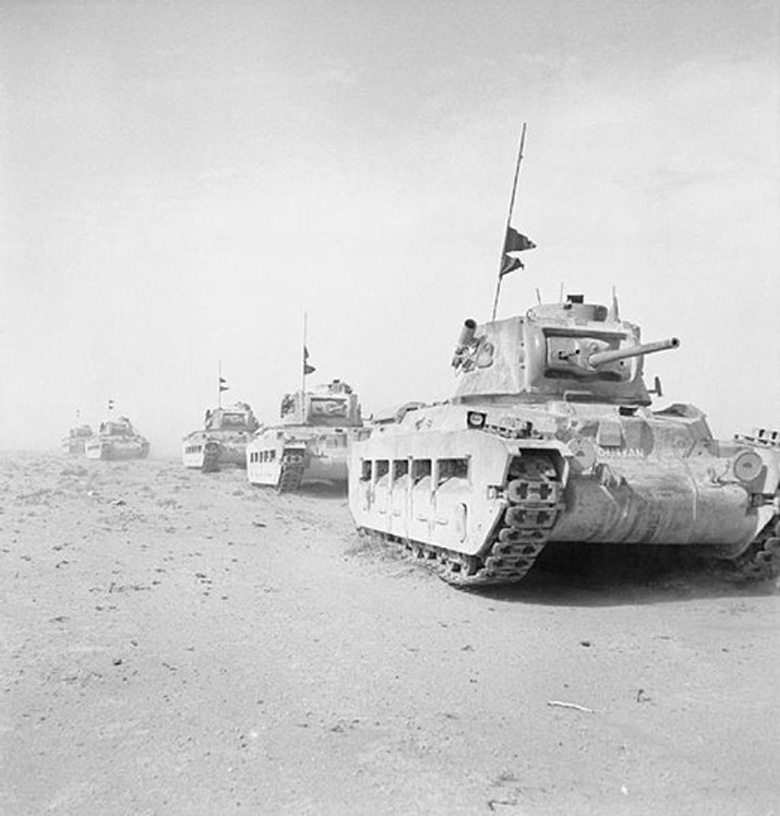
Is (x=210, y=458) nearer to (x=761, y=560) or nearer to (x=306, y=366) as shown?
(x=306, y=366)

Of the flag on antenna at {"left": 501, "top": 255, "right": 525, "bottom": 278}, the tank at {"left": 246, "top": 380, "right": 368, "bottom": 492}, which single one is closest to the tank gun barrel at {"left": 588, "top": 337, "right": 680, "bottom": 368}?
the flag on antenna at {"left": 501, "top": 255, "right": 525, "bottom": 278}

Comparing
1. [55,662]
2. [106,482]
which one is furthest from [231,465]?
[55,662]

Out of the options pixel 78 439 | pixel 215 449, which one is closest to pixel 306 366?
pixel 215 449

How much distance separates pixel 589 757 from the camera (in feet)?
12.4

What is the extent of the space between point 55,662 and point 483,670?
7.73 feet

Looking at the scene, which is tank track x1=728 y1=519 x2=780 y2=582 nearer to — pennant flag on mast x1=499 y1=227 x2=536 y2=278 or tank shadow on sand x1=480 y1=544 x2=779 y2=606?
tank shadow on sand x1=480 y1=544 x2=779 y2=606

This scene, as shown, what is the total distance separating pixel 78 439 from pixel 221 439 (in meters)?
20.5

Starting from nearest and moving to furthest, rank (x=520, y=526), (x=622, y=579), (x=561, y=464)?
(x=520, y=526)
(x=561, y=464)
(x=622, y=579)

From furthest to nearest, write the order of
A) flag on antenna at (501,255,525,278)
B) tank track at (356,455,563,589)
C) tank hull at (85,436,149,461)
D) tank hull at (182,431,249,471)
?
tank hull at (85,436,149,461) < tank hull at (182,431,249,471) < flag on antenna at (501,255,525,278) < tank track at (356,455,563,589)

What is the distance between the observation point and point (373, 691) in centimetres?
462

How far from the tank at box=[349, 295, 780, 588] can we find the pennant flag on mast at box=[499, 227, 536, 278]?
199 centimetres

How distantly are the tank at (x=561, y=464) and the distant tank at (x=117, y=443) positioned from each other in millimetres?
26239

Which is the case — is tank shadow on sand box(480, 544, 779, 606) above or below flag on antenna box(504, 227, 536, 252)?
below

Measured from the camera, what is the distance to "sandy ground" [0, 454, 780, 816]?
11.2 feet
